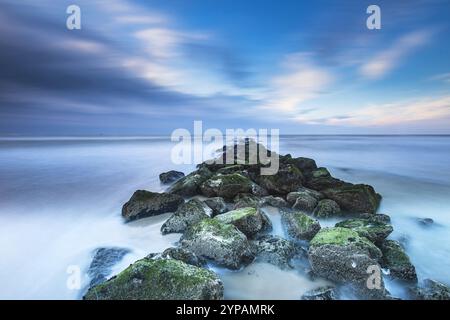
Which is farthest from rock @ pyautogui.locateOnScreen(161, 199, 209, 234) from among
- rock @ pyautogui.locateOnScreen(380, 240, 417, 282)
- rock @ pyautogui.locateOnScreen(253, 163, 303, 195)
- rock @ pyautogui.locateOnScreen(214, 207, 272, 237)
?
rock @ pyautogui.locateOnScreen(380, 240, 417, 282)

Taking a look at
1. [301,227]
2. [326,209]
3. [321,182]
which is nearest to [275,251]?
[301,227]

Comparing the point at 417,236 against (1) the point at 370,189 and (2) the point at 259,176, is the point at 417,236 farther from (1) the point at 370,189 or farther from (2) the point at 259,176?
(2) the point at 259,176

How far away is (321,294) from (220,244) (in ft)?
5.24

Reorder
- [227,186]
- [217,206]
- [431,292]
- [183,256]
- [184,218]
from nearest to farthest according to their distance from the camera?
1. [431,292]
2. [183,256]
3. [184,218]
4. [217,206]
5. [227,186]

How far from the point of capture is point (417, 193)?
10602mm

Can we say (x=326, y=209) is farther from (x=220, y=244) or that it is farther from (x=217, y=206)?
(x=220, y=244)

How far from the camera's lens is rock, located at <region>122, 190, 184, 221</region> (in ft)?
23.2

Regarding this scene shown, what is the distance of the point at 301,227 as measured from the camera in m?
5.69

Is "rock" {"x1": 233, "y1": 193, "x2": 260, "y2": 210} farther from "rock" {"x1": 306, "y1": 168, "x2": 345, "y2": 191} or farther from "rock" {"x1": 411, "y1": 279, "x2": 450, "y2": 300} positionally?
"rock" {"x1": 411, "y1": 279, "x2": 450, "y2": 300}

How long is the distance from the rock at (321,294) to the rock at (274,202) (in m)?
3.68

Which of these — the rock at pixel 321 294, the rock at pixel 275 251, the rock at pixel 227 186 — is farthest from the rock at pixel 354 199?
the rock at pixel 321 294

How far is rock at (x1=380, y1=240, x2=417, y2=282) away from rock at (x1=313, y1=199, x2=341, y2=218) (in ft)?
7.01

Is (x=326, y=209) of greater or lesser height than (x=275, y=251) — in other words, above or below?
above
